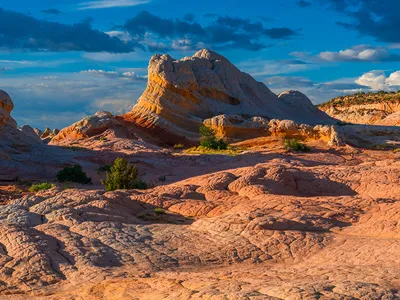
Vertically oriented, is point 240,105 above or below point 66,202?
above

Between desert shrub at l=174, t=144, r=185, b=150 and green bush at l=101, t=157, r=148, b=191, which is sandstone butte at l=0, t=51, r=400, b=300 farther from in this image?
desert shrub at l=174, t=144, r=185, b=150

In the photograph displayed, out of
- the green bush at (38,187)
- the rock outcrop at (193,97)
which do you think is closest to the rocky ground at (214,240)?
the green bush at (38,187)

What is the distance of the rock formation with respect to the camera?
60.9 m

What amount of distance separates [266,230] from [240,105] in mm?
31689

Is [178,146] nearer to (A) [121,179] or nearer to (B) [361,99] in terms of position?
(A) [121,179]

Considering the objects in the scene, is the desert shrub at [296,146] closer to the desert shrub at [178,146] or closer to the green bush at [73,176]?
the desert shrub at [178,146]

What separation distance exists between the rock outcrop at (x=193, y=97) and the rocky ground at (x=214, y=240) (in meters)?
23.9

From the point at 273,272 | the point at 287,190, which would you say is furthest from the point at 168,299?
the point at 287,190

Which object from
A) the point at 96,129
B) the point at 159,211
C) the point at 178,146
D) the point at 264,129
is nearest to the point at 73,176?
the point at 159,211

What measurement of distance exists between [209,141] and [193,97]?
256 inches

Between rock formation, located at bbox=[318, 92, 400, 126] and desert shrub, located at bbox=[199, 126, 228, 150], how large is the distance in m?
23.7

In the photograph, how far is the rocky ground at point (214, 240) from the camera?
699 cm

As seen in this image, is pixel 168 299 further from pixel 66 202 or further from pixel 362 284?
pixel 66 202

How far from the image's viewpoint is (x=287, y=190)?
13844mm
